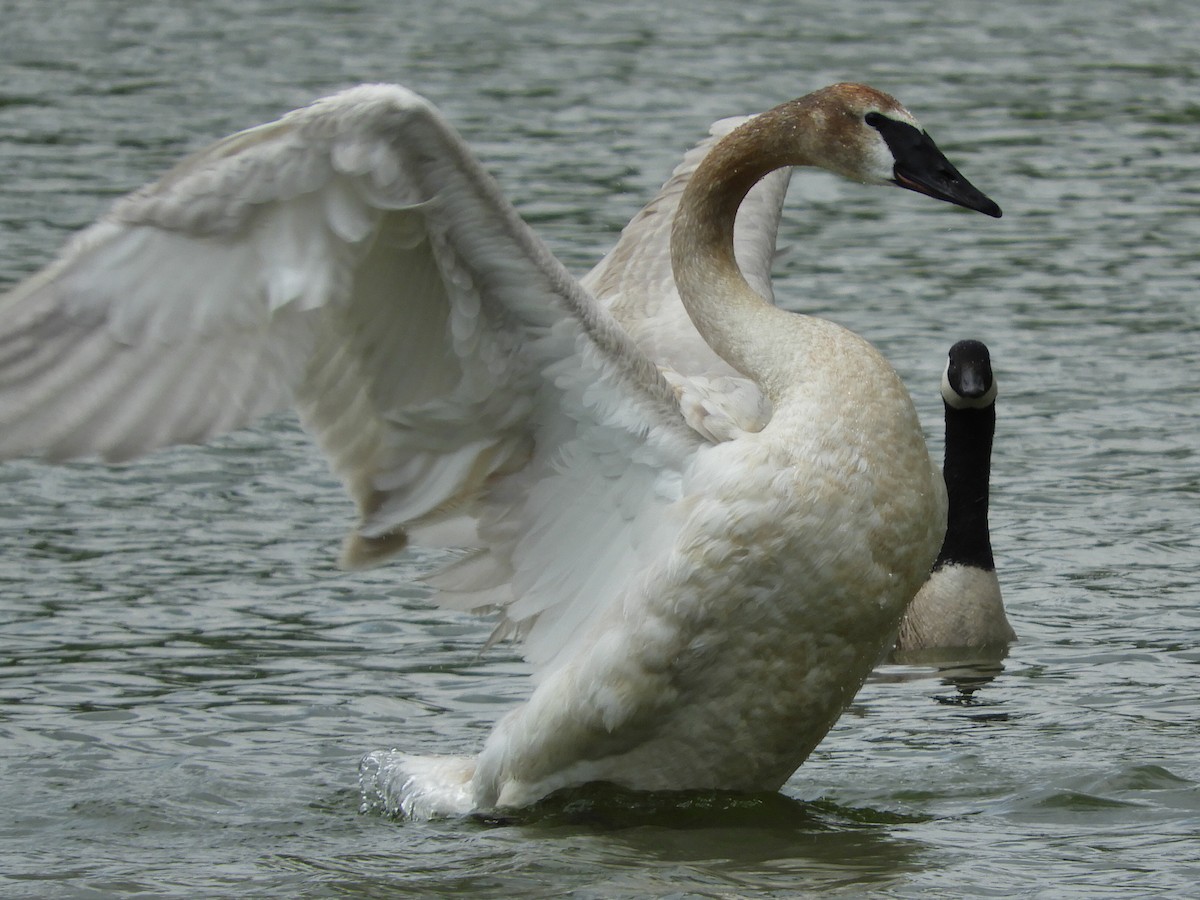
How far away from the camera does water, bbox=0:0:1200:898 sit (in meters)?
6.50

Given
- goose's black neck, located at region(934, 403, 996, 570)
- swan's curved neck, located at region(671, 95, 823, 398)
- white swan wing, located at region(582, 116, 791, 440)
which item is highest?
swan's curved neck, located at region(671, 95, 823, 398)

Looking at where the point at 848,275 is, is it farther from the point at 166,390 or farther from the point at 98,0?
the point at 98,0

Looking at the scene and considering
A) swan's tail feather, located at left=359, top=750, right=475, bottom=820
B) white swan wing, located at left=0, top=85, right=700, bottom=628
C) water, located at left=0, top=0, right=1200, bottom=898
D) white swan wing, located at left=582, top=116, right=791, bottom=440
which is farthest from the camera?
white swan wing, located at left=582, top=116, right=791, bottom=440

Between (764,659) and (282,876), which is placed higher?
(764,659)

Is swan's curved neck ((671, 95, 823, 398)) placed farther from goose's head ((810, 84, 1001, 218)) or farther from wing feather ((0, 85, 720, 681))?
wing feather ((0, 85, 720, 681))

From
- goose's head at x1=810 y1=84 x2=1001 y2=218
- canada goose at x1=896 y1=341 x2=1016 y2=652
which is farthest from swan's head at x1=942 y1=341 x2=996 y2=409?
goose's head at x1=810 y1=84 x2=1001 y2=218

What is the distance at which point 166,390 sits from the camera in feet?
19.2

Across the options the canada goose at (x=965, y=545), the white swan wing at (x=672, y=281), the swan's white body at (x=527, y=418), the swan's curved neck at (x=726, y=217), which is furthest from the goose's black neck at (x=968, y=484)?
the swan's curved neck at (x=726, y=217)

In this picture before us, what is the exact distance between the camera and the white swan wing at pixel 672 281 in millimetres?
7480

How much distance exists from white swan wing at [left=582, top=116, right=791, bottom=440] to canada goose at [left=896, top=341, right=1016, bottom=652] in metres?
1.19

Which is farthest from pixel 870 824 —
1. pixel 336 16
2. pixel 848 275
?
pixel 336 16

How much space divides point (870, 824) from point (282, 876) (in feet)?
5.92

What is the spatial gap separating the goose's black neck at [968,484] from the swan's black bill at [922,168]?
109 inches

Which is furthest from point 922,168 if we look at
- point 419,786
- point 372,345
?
point 419,786
